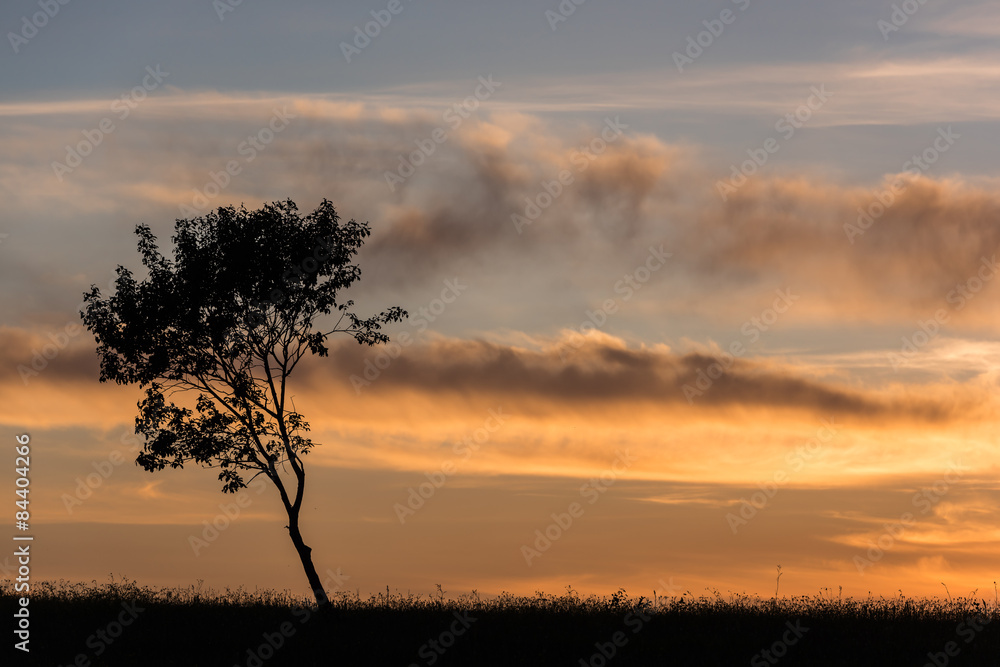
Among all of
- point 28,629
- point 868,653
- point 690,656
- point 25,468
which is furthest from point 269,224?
point 868,653

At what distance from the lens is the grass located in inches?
1028

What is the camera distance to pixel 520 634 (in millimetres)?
27969

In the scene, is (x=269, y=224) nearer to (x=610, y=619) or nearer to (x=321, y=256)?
(x=321, y=256)

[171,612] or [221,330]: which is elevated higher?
[221,330]

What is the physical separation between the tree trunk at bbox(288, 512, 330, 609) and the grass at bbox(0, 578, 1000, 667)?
54cm

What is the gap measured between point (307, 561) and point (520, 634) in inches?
289

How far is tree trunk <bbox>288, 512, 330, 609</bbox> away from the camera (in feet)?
98.3

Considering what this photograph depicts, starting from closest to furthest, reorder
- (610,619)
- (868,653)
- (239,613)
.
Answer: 1. (868,653)
2. (610,619)
3. (239,613)

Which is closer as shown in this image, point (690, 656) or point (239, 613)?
point (690, 656)

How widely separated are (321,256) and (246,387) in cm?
504

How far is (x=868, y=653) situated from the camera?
83.7 feet

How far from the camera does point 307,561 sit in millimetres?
30391

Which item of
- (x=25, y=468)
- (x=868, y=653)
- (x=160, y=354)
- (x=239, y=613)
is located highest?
(x=160, y=354)

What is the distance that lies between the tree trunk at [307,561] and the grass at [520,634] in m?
0.54
